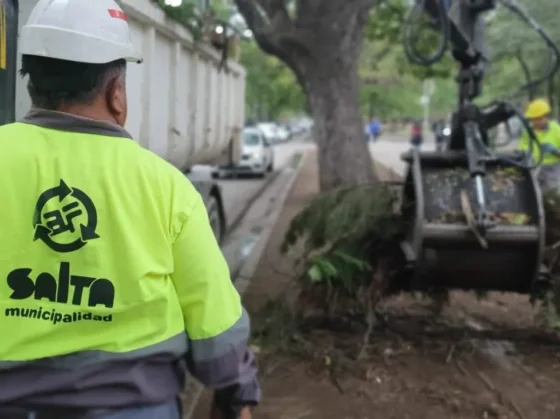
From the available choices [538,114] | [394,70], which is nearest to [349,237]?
[538,114]

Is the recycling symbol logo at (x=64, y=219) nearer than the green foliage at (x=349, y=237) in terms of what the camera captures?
Yes

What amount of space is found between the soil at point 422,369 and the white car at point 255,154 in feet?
61.4

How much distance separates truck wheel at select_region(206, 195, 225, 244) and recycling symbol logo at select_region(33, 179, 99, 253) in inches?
284

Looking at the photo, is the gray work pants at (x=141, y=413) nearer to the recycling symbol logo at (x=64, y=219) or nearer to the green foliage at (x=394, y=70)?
the recycling symbol logo at (x=64, y=219)

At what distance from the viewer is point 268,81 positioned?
3947 cm

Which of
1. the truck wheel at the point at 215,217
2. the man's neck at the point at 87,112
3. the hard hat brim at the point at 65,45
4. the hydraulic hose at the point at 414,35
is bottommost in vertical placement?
the truck wheel at the point at 215,217

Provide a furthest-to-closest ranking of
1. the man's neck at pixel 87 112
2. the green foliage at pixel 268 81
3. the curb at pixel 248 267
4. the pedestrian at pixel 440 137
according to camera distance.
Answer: the green foliage at pixel 268 81, the pedestrian at pixel 440 137, the curb at pixel 248 267, the man's neck at pixel 87 112

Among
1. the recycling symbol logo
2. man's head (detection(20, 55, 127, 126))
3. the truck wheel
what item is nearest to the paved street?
the truck wheel

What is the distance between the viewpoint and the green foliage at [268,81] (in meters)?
36.0

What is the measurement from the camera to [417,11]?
734 cm

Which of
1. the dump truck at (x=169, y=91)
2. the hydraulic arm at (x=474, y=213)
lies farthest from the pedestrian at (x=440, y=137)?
the dump truck at (x=169, y=91)

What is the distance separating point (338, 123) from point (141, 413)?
12675 mm

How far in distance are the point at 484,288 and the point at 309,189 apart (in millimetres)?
14573

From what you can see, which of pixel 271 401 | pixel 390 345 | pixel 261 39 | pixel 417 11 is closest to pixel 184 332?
pixel 271 401
